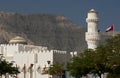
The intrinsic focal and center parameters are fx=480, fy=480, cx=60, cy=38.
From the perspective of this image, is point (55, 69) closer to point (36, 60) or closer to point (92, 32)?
point (36, 60)

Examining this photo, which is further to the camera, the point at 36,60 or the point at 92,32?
the point at 92,32

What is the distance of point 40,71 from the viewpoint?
10506 cm

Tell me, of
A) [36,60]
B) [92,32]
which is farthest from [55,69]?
[92,32]

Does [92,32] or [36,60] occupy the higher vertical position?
[92,32]

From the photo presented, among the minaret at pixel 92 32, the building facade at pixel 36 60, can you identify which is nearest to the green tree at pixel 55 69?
the building facade at pixel 36 60

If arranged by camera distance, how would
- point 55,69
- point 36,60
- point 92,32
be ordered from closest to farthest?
point 55,69
point 36,60
point 92,32

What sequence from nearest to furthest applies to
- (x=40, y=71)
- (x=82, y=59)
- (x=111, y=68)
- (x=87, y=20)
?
(x=111, y=68)
(x=82, y=59)
(x=40, y=71)
(x=87, y=20)

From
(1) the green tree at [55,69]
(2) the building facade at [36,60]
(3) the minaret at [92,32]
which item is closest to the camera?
(1) the green tree at [55,69]

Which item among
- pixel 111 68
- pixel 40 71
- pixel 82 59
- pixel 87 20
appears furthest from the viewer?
pixel 87 20

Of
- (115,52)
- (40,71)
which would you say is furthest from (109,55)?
(40,71)

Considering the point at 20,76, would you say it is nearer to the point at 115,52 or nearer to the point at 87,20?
the point at 87,20

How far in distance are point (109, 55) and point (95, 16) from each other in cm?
4788

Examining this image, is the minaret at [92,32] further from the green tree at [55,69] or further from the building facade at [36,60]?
the green tree at [55,69]

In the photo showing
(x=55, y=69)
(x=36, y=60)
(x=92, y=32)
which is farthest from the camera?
(x=92, y=32)
